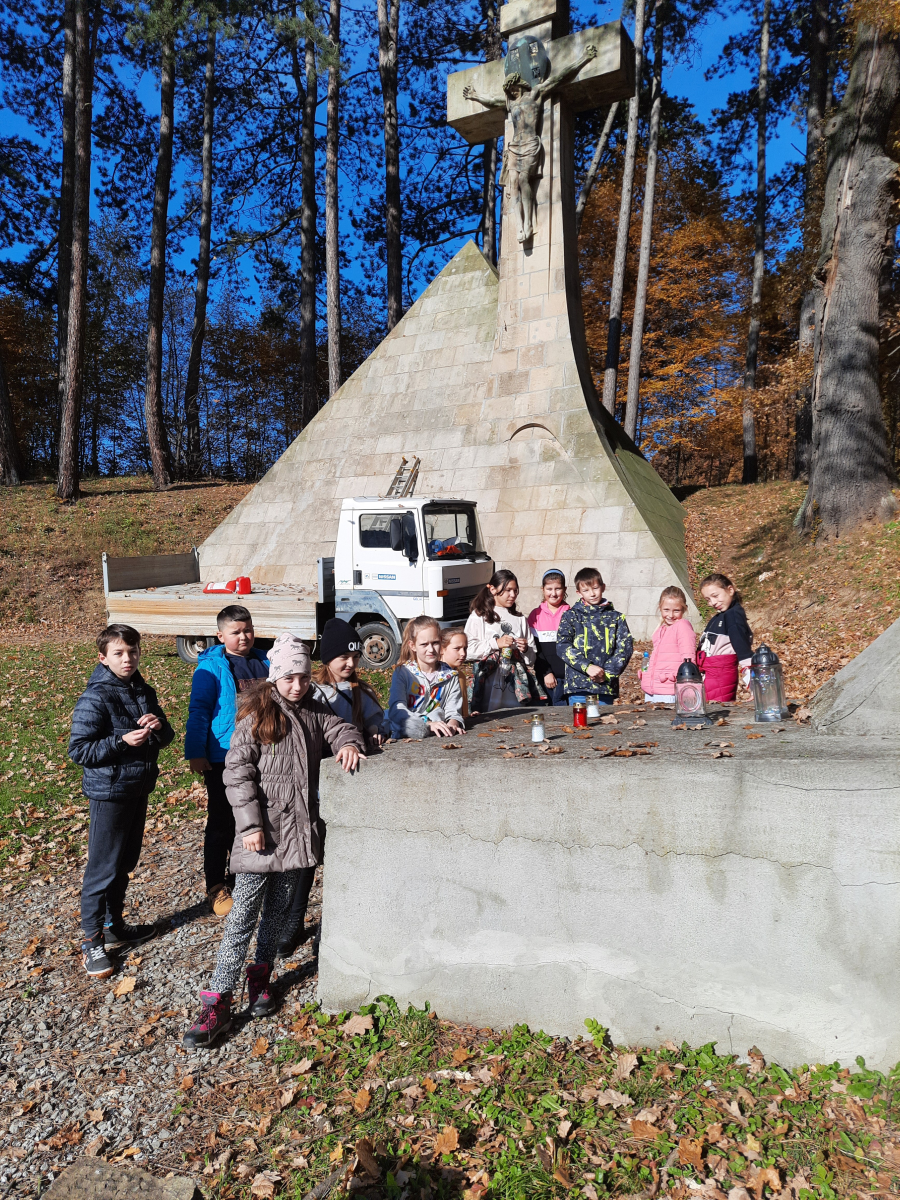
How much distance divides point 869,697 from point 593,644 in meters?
2.20

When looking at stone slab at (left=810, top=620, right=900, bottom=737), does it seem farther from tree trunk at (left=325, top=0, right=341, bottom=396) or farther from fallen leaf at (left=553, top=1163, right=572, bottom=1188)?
tree trunk at (left=325, top=0, right=341, bottom=396)

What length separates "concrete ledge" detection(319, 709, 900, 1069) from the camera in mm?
2859

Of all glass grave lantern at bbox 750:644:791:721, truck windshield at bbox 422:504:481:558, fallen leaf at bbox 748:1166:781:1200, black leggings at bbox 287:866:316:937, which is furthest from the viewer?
truck windshield at bbox 422:504:481:558

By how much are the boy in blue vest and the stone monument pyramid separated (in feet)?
25.1

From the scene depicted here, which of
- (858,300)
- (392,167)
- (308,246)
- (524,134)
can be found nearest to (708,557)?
(858,300)

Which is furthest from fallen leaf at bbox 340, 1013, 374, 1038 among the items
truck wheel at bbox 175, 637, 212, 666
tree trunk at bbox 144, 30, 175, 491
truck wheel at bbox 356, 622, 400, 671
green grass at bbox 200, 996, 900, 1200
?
tree trunk at bbox 144, 30, 175, 491

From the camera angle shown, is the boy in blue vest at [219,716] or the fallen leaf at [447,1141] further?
the boy in blue vest at [219,716]

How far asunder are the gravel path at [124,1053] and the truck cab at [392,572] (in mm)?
5632

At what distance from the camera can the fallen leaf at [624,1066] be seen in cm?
302

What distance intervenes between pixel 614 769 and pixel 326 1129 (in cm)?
181

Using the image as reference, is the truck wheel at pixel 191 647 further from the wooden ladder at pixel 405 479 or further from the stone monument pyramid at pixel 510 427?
the wooden ladder at pixel 405 479

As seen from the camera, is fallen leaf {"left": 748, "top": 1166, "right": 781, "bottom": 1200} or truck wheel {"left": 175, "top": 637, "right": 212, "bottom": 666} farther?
truck wheel {"left": 175, "top": 637, "right": 212, "bottom": 666}

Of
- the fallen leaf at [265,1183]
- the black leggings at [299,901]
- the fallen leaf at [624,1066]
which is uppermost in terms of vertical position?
the black leggings at [299,901]

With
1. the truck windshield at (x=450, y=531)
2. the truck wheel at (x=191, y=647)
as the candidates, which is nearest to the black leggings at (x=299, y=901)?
the truck windshield at (x=450, y=531)
